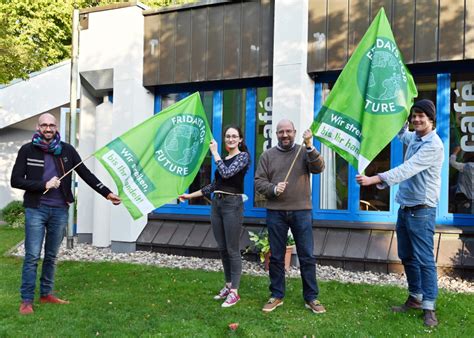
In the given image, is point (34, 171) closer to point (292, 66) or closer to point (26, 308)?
point (26, 308)

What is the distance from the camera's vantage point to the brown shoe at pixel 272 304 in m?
4.82

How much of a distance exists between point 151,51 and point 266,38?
88.7 inches

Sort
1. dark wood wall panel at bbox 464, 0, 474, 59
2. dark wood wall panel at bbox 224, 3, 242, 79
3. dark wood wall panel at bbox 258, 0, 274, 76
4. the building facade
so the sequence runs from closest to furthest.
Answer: dark wood wall panel at bbox 464, 0, 474, 59, the building facade, dark wood wall panel at bbox 258, 0, 274, 76, dark wood wall panel at bbox 224, 3, 242, 79

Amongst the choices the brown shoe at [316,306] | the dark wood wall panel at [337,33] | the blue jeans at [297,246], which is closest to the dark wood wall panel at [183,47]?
the dark wood wall panel at [337,33]

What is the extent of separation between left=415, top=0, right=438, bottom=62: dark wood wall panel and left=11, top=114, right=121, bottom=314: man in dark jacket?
16.6ft

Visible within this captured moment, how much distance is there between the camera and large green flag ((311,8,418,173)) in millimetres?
4504

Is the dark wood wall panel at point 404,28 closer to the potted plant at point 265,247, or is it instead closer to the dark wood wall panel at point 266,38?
the dark wood wall panel at point 266,38

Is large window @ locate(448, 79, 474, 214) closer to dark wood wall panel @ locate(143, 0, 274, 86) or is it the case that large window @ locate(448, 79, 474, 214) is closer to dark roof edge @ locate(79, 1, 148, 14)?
dark wood wall panel @ locate(143, 0, 274, 86)

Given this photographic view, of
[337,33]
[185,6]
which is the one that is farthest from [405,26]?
[185,6]

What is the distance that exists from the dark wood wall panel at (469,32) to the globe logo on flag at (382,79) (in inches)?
101

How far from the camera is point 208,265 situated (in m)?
7.41

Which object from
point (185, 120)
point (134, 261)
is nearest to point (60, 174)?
point (185, 120)

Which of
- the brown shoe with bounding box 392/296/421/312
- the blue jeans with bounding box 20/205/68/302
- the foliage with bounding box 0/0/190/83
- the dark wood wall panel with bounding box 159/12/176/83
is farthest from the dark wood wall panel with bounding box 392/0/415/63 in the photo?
the foliage with bounding box 0/0/190/83

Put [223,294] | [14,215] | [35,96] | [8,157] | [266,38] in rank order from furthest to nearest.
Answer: [8,157]
[35,96]
[14,215]
[266,38]
[223,294]
